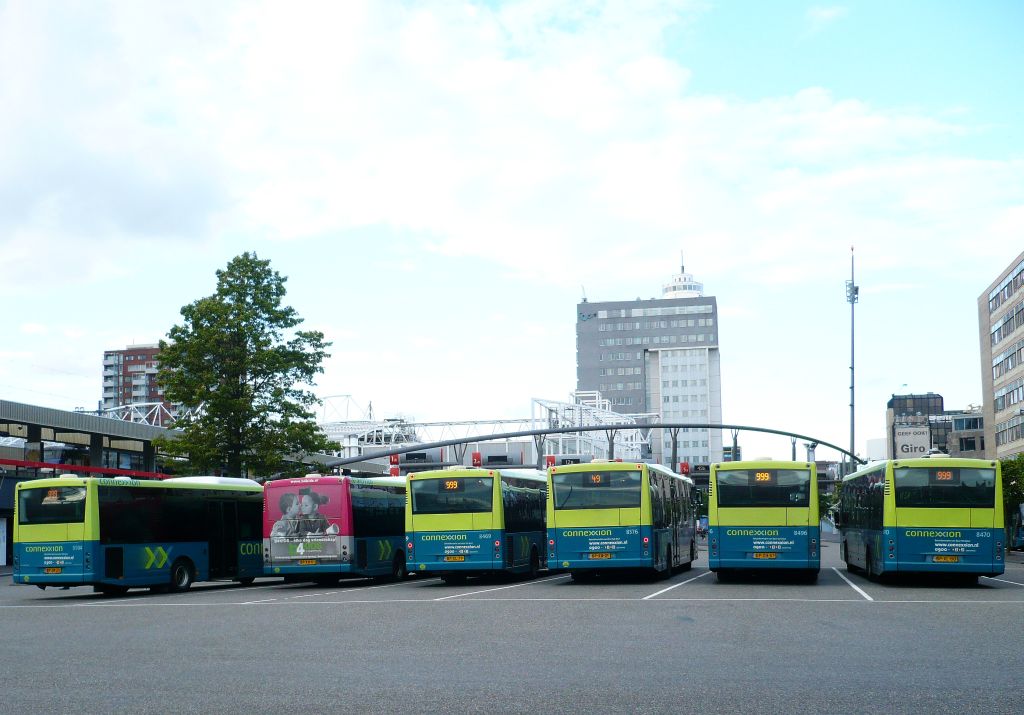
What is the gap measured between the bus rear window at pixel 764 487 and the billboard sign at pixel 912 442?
3121 centimetres

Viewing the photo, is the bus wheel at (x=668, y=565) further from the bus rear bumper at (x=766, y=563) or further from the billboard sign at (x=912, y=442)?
the billboard sign at (x=912, y=442)

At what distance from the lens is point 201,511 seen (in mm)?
31688

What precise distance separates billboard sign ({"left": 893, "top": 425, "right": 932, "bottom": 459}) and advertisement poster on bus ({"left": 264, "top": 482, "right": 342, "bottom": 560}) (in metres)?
34.5

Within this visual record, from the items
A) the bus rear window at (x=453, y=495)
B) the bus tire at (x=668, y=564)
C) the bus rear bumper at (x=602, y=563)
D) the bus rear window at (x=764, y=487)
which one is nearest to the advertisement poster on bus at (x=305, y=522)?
the bus rear window at (x=453, y=495)

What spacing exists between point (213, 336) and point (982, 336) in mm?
72703

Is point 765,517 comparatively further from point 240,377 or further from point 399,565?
point 240,377

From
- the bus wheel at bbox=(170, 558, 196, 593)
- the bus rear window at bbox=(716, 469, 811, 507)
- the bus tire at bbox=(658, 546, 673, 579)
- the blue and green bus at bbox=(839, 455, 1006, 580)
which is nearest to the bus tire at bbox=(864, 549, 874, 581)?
the blue and green bus at bbox=(839, 455, 1006, 580)

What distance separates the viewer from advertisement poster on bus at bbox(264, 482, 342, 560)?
103ft

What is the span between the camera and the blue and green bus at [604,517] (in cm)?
2858

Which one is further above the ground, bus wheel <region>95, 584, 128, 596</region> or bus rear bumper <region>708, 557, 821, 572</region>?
bus rear bumper <region>708, 557, 821, 572</region>

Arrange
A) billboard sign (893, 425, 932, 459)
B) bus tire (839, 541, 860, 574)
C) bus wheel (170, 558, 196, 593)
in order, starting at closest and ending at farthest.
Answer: bus wheel (170, 558, 196, 593)
bus tire (839, 541, 860, 574)
billboard sign (893, 425, 932, 459)

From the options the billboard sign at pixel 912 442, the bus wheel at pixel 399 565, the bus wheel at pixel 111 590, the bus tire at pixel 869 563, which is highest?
the billboard sign at pixel 912 442

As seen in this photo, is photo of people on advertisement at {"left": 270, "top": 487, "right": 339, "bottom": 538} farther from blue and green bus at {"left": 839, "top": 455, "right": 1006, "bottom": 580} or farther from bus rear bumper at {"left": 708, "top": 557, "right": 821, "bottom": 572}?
blue and green bus at {"left": 839, "top": 455, "right": 1006, "bottom": 580}

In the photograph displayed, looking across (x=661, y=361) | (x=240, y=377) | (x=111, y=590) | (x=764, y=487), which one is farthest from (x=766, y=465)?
(x=661, y=361)
